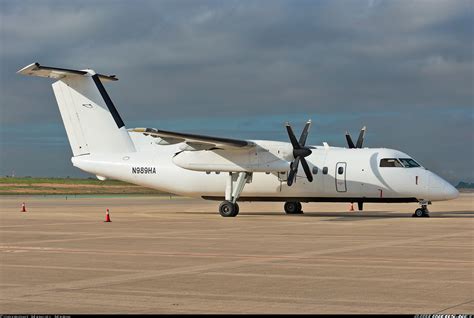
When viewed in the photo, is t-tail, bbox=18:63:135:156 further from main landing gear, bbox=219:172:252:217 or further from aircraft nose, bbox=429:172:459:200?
aircraft nose, bbox=429:172:459:200

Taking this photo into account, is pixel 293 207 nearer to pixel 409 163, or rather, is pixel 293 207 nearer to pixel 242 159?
pixel 242 159

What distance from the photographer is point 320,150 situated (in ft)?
120

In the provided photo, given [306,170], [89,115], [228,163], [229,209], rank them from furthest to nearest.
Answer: [89,115] < [229,209] < [228,163] < [306,170]

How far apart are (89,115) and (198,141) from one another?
26.0 ft

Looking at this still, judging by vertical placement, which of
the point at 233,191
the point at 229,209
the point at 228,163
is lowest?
the point at 229,209

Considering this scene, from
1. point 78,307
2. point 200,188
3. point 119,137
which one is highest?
point 119,137

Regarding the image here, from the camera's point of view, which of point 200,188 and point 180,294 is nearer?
point 180,294

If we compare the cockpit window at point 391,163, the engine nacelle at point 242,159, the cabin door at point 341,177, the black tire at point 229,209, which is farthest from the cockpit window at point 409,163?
the black tire at point 229,209

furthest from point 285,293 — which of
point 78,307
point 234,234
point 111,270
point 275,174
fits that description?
point 275,174

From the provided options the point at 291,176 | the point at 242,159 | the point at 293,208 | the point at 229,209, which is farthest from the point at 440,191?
the point at 229,209

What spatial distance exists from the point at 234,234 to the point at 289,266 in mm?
9247

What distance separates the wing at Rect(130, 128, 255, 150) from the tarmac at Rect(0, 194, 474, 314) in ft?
26.3

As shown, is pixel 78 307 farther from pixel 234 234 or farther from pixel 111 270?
pixel 234 234

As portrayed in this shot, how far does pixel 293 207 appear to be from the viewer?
128 feet
